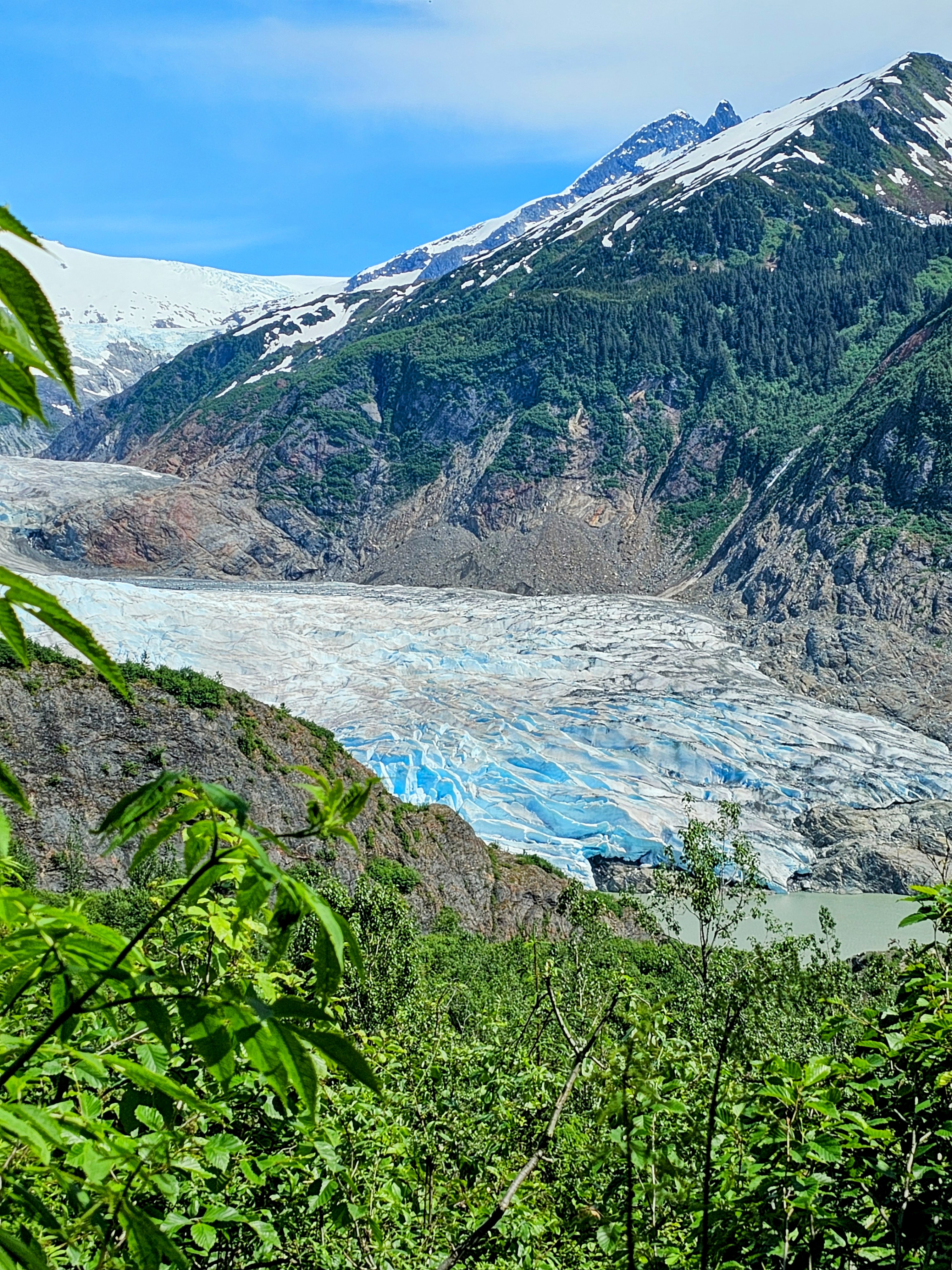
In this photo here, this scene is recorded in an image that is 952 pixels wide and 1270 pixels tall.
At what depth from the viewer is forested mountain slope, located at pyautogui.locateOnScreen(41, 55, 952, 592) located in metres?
77.1

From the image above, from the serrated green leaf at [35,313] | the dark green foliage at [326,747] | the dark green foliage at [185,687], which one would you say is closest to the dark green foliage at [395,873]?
the dark green foliage at [326,747]

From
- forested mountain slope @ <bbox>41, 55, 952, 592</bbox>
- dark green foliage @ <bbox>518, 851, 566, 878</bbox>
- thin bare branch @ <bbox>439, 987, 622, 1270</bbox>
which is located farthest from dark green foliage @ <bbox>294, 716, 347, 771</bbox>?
forested mountain slope @ <bbox>41, 55, 952, 592</bbox>

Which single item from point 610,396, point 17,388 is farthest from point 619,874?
point 610,396

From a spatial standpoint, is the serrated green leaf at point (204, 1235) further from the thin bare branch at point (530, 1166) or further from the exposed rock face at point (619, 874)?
the exposed rock face at point (619, 874)

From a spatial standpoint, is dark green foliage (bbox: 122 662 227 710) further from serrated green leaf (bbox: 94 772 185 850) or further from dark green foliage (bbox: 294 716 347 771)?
serrated green leaf (bbox: 94 772 185 850)

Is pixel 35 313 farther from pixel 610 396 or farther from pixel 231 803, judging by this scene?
pixel 610 396

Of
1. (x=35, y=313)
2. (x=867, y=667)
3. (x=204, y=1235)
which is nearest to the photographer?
(x=35, y=313)

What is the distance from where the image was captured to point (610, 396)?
8656cm

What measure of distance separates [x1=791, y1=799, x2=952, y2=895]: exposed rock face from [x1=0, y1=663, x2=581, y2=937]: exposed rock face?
439 inches

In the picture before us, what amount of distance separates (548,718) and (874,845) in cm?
1227

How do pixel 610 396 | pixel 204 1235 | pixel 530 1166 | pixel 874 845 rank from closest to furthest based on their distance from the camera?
pixel 530 1166, pixel 204 1235, pixel 874 845, pixel 610 396

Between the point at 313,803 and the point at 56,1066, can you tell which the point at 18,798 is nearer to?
the point at 313,803

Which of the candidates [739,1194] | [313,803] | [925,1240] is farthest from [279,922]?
[739,1194]

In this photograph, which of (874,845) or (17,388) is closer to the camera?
(17,388)
